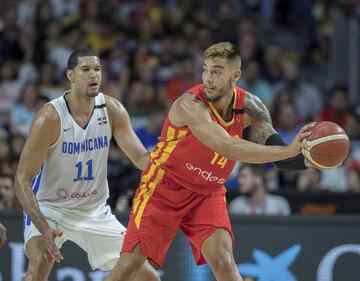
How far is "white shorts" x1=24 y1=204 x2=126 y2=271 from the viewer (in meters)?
7.45

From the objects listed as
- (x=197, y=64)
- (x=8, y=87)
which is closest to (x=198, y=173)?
(x=8, y=87)

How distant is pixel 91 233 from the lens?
745 centimetres

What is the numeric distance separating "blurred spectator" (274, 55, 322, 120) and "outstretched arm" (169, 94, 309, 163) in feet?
19.6

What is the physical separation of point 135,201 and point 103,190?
431mm

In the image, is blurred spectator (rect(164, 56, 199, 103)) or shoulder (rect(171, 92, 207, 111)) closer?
shoulder (rect(171, 92, 207, 111))

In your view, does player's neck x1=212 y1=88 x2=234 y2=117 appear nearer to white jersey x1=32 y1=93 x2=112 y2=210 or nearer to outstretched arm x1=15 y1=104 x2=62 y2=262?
white jersey x1=32 y1=93 x2=112 y2=210

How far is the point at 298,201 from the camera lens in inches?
385

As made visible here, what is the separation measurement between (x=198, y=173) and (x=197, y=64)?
6.52 metres

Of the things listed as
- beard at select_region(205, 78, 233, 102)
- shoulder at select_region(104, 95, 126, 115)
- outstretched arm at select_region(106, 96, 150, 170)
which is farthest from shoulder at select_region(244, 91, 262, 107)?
shoulder at select_region(104, 95, 126, 115)

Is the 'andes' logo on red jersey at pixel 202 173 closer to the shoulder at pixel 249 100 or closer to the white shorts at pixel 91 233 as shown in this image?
the shoulder at pixel 249 100

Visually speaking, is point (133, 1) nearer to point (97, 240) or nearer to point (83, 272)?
point (83, 272)

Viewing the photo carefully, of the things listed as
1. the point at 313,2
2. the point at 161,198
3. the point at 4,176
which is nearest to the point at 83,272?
the point at 4,176

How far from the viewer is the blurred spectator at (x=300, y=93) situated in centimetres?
1291

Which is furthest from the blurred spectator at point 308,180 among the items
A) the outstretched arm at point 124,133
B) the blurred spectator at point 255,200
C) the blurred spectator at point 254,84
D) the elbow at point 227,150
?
the elbow at point 227,150
